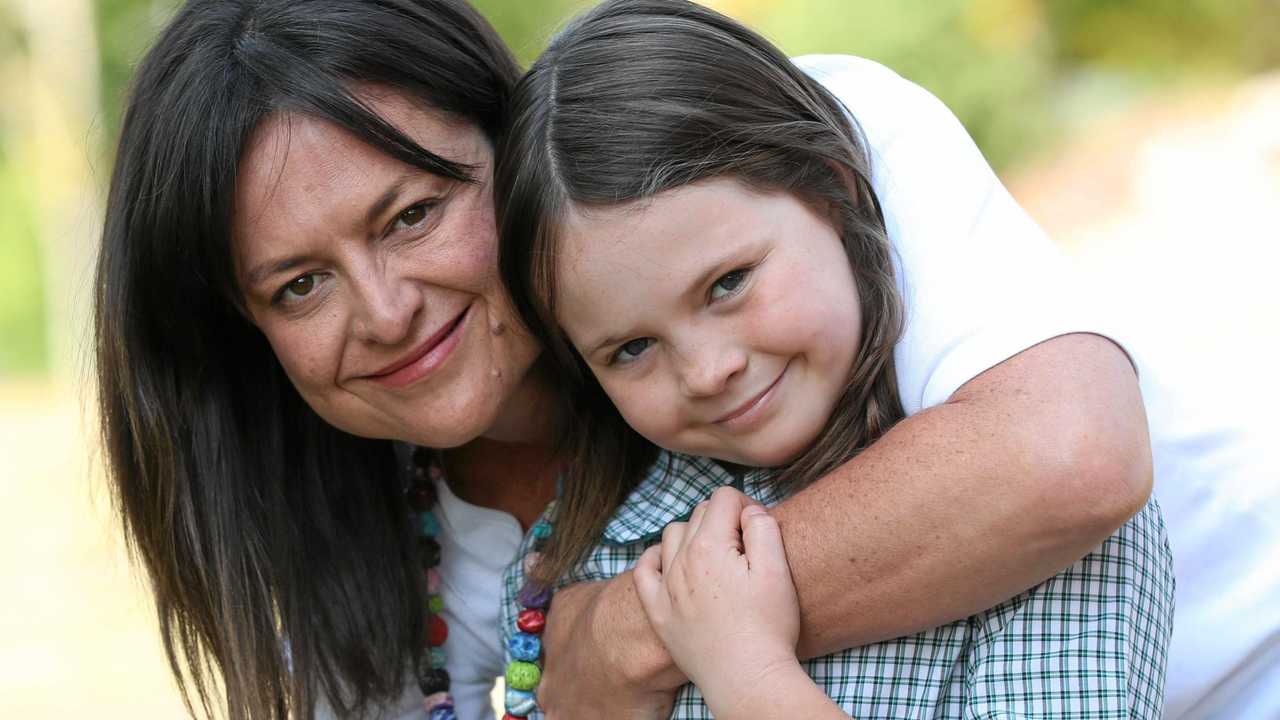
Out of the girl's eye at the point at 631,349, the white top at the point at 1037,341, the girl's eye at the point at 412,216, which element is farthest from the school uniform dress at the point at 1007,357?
the girl's eye at the point at 412,216

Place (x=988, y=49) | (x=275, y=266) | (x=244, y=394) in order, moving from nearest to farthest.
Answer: (x=275, y=266) → (x=244, y=394) → (x=988, y=49)

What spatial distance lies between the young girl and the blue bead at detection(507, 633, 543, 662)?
0.39 meters

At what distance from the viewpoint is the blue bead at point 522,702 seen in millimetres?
2568

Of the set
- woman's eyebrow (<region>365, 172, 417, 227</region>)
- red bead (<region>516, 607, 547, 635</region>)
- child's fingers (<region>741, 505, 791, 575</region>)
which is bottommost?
red bead (<region>516, 607, 547, 635</region>)

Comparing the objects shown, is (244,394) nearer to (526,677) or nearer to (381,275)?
(381,275)

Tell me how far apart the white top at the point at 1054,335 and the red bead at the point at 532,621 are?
78 cm

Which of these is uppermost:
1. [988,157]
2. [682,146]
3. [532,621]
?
[682,146]

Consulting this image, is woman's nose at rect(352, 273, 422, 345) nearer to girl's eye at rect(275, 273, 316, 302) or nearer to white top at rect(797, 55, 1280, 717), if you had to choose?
girl's eye at rect(275, 273, 316, 302)

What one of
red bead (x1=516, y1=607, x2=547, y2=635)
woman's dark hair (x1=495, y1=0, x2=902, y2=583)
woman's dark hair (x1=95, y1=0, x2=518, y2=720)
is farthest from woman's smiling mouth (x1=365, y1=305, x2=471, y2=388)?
red bead (x1=516, y1=607, x2=547, y2=635)

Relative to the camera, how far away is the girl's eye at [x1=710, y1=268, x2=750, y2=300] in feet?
6.91

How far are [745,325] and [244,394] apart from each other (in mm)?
1138

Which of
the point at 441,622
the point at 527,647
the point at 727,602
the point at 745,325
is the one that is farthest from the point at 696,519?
the point at 441,622

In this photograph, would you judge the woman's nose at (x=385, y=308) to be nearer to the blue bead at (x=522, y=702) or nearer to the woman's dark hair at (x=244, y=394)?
the woman's dark hair at (x=244, y=394)

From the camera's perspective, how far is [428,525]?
9.57 feet
